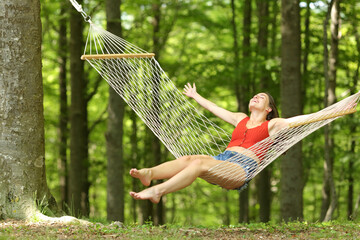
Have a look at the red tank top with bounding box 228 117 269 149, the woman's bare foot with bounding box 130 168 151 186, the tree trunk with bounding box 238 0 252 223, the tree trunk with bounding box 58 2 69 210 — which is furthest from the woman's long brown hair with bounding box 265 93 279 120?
the tree trunk with bounding box 58 2 69 210

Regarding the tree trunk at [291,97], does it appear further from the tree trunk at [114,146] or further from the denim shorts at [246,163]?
the denim shorts at [246,163]

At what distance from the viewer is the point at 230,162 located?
300 cm

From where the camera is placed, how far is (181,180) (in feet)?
9.29

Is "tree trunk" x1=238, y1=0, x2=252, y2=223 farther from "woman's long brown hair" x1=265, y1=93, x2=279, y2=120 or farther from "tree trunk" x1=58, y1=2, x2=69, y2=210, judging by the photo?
"woman's long brown hair" x1=265, y1=93, x2=279, y2=120

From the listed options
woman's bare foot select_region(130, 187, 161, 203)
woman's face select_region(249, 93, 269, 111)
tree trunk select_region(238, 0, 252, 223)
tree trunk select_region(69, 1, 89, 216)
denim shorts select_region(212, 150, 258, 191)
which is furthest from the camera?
tree trunk select_region(238, 0, 252, 223)

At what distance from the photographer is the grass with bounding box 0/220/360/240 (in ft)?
9.19

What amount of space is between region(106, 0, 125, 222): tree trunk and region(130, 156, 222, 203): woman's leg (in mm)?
2014

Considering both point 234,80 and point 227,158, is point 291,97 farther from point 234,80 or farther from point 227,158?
point 234,80

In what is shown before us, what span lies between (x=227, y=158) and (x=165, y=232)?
617mm

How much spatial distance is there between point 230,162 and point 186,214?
Result: 8.24 m

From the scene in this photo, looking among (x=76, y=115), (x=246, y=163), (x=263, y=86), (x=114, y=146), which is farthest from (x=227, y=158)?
(x=263, y=86)

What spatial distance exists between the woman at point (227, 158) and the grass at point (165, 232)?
11.0 inches

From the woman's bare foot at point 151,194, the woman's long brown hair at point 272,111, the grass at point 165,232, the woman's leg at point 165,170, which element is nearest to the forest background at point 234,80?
the woman's long brown hair at point 272,111

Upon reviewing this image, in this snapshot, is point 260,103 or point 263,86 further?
point 263,86
